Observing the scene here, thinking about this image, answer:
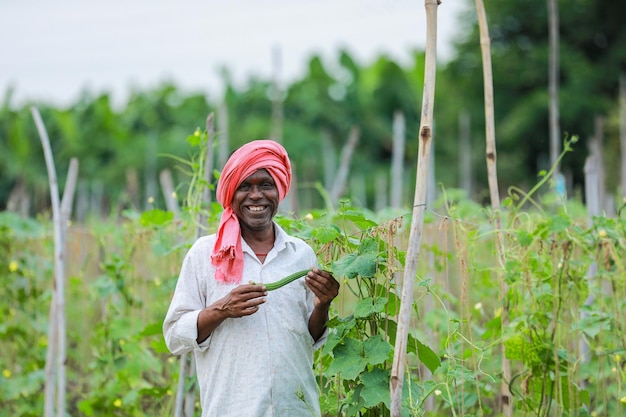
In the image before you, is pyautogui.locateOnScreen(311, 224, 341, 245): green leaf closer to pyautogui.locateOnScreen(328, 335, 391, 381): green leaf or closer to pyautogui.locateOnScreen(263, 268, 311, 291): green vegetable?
pyautogui.locateOnScreen(263, 268, 311, 291): green vegetable

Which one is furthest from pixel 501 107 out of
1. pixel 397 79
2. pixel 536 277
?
pixel 536 277

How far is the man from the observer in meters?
2.26

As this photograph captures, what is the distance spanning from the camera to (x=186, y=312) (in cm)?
229

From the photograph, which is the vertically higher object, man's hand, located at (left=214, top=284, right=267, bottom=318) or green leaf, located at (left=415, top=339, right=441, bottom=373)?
man's hand, located at (left=214, top=284, right=267, bottom=318)

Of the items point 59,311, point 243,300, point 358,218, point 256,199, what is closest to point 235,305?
point 243,300

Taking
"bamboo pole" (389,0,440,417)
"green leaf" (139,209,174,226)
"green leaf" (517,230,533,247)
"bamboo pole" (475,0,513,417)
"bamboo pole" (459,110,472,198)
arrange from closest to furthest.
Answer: "bamboo pole" (389,0,440,417), "green leaf" (517,230,533,247), "bamboo pole" (475,0,513,417), "green leaf" (139,209,174,226), "bamboo pole" (459,110,472,198)

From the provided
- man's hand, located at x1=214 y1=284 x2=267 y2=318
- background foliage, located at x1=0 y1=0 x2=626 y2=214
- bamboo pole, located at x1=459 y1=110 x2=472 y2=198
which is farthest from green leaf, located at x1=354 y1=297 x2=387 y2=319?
background foliage, located at x1=0 y1=0 x2=626 y2=214

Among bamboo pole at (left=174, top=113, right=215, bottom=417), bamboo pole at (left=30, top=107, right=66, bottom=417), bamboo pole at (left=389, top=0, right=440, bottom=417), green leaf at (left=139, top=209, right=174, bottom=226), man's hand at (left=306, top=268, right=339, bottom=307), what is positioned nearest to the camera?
bamboo pole at (left=389, top=0, right=440, bottom=417)

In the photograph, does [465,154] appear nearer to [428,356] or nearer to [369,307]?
[428,356]

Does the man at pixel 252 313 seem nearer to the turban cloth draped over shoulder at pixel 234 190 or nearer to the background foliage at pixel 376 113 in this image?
the turban cloth draped over shoulder at pixel 234 190

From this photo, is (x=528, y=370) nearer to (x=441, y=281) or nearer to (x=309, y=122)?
(x=441, y=281)

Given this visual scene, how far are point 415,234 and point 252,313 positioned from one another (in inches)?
20.1

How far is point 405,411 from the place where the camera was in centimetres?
233

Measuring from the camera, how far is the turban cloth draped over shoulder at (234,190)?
7.47 ft
